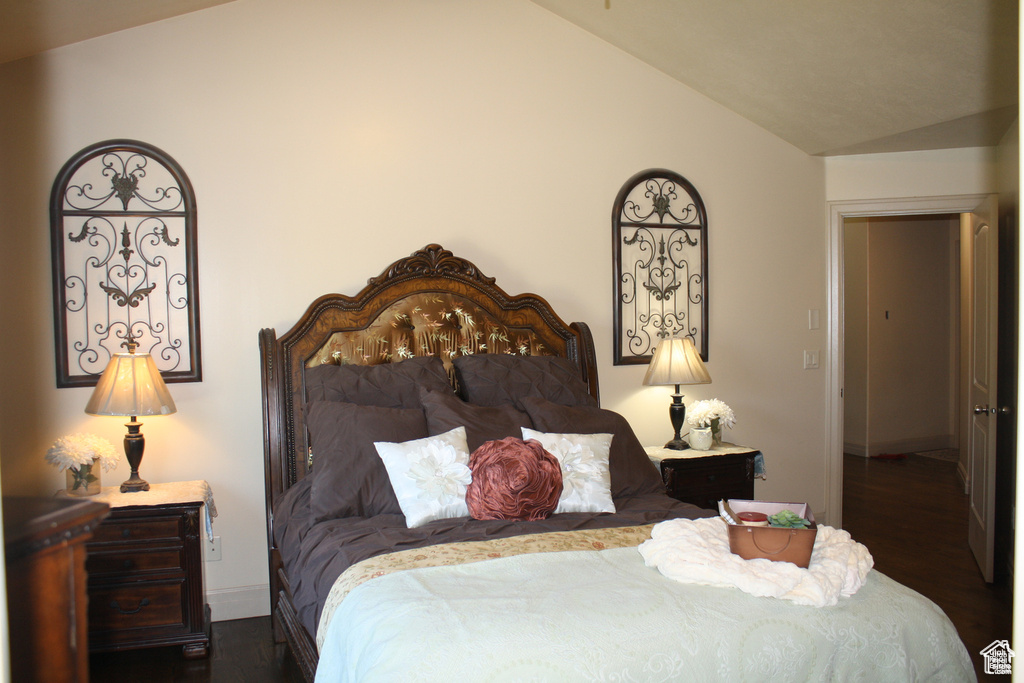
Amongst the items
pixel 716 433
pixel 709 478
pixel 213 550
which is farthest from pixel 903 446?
pixel 213 550

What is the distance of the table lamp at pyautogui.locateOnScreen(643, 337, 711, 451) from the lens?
368 cm

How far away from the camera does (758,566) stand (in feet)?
5.87

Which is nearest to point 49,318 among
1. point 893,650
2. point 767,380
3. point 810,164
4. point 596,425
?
point 596,425

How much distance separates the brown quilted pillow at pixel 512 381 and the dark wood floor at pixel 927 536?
1.81 metres

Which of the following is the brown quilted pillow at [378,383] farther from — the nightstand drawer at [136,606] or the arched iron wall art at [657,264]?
the arched iron wall art at [657,264]

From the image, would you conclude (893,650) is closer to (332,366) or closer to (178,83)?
(332,366)

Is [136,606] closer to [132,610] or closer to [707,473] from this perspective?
[132,610]

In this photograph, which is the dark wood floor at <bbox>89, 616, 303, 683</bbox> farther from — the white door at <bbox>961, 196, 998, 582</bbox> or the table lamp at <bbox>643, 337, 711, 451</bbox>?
the white door at <bbox>961, 196, 998, 582</bbox>

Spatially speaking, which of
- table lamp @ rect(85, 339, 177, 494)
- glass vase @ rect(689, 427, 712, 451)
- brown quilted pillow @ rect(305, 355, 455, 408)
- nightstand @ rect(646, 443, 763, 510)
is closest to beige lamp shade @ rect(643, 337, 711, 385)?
glass vase @ rect(689, 427, 712, 451)

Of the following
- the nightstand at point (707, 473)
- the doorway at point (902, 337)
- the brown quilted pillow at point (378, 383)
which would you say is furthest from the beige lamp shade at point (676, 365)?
the doorway at point (902, 337)

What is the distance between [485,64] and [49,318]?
88.9 inches

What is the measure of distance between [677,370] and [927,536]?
1.99 metres

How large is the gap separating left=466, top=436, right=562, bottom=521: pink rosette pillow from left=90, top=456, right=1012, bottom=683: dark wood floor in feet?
3.31

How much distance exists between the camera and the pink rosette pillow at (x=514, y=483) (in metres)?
2.39
